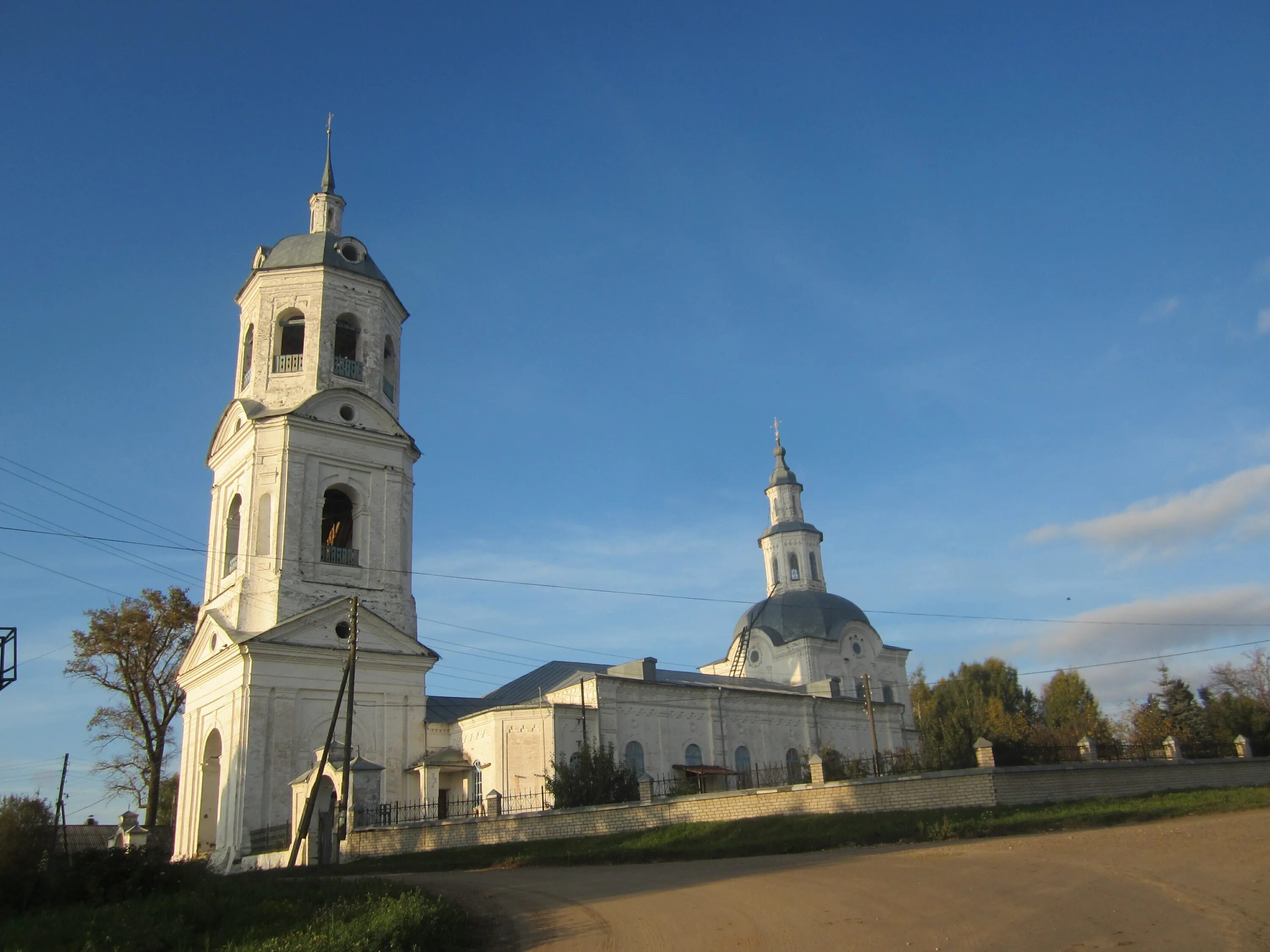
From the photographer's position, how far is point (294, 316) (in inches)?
1185

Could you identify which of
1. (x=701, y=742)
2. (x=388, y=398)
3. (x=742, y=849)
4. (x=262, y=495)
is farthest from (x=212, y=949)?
(x=701, y=742)

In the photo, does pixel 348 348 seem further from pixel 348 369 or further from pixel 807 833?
pixel 807 833

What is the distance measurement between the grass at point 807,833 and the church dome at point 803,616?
77.9 ft

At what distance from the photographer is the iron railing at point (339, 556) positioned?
27969 mm

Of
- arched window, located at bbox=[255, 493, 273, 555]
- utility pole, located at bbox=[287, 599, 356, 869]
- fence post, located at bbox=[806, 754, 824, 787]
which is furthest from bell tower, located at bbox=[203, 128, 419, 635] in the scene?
fence post, located at bbox=[806, 754, 824, 787]

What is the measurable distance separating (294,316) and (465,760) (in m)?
14.0

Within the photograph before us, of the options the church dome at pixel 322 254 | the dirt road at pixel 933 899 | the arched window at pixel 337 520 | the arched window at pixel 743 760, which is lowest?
the dirt road at pixel 933 899

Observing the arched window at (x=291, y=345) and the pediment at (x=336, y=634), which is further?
the arched window at (x=291, y=345)

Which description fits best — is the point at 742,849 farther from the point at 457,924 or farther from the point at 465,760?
the point at 465,760

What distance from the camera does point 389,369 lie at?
31.3 meters

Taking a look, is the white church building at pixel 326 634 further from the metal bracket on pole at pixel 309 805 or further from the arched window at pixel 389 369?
the metal bracket on pole at pixel 309 805

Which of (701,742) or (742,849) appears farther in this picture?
(701,742)

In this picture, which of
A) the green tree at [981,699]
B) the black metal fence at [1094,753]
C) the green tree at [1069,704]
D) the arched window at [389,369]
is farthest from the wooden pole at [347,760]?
the green tree at [1069,704]

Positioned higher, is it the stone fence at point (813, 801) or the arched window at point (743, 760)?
the arched window at point (743, 760)
